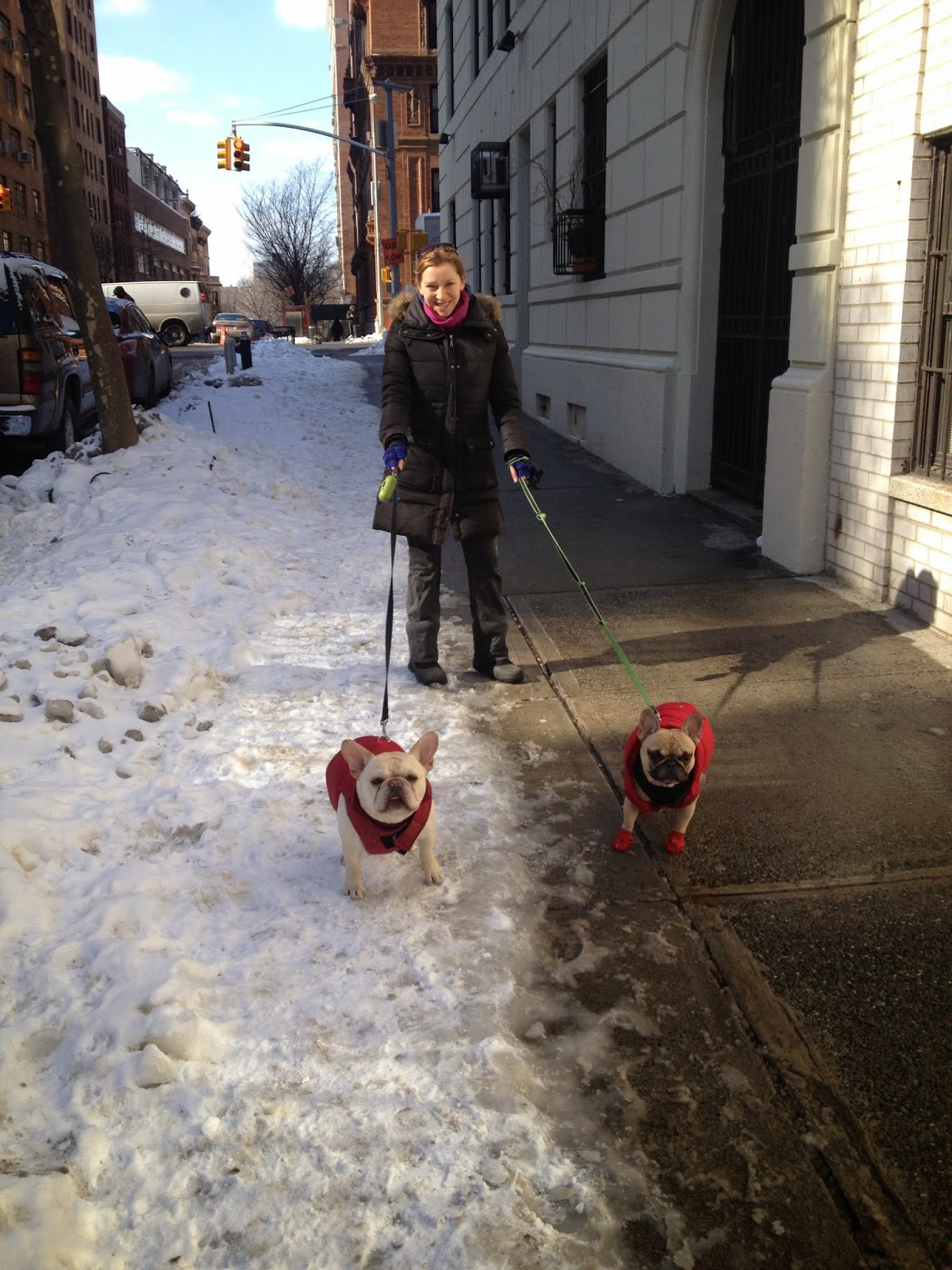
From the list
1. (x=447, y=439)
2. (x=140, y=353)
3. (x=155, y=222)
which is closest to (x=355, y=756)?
(x=447, y=439)

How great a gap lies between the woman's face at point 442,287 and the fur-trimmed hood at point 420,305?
108mm

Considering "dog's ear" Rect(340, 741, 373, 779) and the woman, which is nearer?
"dog's ear" Rect(340, 741, 373, 779)

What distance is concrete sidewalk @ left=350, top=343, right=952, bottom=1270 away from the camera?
2.40 m

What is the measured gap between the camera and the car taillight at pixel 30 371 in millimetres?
11727

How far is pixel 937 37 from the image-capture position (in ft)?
19.0

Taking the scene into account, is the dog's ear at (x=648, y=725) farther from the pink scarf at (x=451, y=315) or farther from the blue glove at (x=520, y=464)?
the pink scarf at (x=451, y=315)

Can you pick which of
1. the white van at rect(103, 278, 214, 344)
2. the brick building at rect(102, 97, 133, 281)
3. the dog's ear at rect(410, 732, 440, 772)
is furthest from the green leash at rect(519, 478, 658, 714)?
the brick building at rect(102, 97, 133, 281)

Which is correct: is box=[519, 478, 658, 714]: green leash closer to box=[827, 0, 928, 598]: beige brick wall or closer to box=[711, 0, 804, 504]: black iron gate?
box=[827, 0, 928, 598]: beige brick wall

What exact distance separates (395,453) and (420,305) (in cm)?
78

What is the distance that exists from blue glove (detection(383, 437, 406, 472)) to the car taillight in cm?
814

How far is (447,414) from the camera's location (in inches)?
212

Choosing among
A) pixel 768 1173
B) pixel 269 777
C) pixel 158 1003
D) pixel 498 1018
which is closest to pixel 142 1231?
pixel 158 1003

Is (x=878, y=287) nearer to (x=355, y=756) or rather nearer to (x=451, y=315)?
(x=451, y=315)

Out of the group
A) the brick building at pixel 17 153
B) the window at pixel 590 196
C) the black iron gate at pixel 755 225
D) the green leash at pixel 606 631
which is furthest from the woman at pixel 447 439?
the brick building at pixel 17 153
